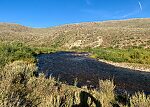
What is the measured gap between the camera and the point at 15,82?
11883 mm

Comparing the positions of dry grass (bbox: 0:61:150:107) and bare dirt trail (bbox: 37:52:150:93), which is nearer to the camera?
dry grass (bbox: 0:61:150:107)

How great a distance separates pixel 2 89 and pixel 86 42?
113 metres

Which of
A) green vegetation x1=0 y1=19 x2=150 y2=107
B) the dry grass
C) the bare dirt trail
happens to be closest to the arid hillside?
green vegetation x1=0 y1=19 x2=150 y2=107

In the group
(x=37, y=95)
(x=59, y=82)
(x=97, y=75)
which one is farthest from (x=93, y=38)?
(x=37, y=95)

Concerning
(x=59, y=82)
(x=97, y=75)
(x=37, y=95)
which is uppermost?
(x=37, y=95)

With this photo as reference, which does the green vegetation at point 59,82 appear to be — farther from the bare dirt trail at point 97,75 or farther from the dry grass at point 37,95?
the bare dirt trail at point 97,75

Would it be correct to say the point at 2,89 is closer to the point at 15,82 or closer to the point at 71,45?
the point at 15,82

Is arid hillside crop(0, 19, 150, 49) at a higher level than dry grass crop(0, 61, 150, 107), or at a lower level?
lower

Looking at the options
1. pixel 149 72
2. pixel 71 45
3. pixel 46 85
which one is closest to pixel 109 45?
pixel 71 45

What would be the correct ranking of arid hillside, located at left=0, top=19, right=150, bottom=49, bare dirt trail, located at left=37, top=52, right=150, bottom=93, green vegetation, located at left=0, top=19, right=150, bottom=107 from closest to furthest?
1. green vegetation, located at left=0, top=19, right=150, bottom=107
2. bare dirt trail, located at left=37, top=52, right=150, bottom=93
3. arid hillside, located at left=0, top=19, right=150, bottom=49

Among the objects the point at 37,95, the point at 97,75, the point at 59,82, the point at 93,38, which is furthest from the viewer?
the point at 93,38

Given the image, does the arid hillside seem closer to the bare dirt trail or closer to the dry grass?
the bare dirt trail

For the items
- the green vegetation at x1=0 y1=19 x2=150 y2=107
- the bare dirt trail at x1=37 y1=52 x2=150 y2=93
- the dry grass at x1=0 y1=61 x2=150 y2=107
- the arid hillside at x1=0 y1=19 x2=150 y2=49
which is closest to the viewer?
the dry grass at x1=0 y1=61 x2=150 y2=107

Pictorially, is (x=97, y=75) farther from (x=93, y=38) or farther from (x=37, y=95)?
(x=93, y=38)
